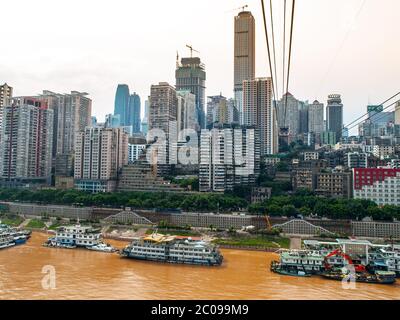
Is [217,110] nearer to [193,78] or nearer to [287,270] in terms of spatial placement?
[193,78]

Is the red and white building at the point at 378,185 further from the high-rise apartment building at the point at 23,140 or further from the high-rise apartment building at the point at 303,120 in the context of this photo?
the high-rise apartment building at the point at 303,120

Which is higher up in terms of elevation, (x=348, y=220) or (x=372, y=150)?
(x=372, y=150)

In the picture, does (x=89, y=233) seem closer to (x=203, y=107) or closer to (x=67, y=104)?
(x=67, y=104)

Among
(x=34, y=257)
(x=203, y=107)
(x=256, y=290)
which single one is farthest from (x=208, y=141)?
(x=203, y=107)

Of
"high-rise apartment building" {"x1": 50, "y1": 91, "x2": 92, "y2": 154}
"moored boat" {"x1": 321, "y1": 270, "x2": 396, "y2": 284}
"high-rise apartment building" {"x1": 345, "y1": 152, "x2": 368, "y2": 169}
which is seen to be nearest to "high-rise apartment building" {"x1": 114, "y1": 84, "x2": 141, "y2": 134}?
"high-rise apartment building" {"x1": 50, "y1": 91, "x2": 92, "y2": 154}
